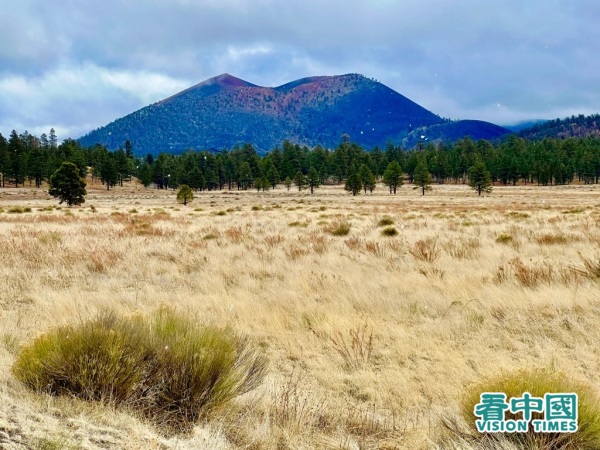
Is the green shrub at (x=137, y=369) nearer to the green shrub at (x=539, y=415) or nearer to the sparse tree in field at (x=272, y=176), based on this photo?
the green shrub at (x=539, y=415)

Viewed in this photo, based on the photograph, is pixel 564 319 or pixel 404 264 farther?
pixel 404 264

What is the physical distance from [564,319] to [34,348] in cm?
654

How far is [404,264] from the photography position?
9.91m

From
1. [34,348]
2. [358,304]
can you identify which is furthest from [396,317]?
[34,348]

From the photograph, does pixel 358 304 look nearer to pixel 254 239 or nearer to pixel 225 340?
pixel 225 340

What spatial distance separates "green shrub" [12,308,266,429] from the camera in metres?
3.18

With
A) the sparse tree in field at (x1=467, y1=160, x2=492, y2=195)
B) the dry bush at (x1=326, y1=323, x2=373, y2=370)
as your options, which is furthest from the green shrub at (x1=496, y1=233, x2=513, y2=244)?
the sparse tree in field at (x1=467, y1=160, x2=492, y2=195)

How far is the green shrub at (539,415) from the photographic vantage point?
2873 millimetres

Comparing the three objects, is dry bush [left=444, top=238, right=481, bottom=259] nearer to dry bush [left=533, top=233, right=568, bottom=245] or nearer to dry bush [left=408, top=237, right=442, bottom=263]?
dry bush [left=408, top=237, right=442, bottom=263]

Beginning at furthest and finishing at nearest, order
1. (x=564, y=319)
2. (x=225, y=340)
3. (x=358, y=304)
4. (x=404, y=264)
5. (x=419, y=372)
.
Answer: (x=404, y=264) < (x=358, y=304) < (x=564, y=319) < (x=419, y=372) < (x=225, y=340)

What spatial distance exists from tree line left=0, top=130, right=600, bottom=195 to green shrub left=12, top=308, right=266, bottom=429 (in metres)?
86.1

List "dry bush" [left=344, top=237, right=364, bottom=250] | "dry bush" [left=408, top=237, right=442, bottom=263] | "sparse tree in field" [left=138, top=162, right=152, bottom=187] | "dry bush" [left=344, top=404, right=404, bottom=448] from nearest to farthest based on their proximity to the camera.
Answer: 1. "dry bush" [left=344, top=404, right=404, bottom=448]
2. "dry bush" [left=408, top=237, right=442, bottom=263]
3. "dry bush" [left=344, top=237, right=364, bottom=250]
4. "sparse tree in field" [left=138, top=162, right=152, bottom=187]

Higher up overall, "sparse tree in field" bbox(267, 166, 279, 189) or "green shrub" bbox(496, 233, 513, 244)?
"sparse tree in field" bbox(267, 166, 279, 189)

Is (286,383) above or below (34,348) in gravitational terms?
below
